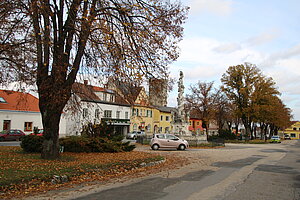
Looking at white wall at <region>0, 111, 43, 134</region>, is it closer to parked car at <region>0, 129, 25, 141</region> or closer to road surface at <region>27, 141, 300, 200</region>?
parked car at <region>0, 129, 25, 141</region>

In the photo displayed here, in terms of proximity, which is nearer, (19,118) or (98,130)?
(98,130)

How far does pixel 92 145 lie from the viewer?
57.8ft

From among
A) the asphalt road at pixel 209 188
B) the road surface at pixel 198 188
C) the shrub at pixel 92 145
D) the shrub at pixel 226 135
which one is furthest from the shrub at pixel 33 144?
the shrub at pixel 226 135

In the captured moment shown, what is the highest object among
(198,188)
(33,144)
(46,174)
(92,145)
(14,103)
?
(14,103)

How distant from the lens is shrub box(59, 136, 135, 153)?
55.7ft

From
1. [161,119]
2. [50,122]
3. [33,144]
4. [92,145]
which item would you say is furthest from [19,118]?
[161,119]

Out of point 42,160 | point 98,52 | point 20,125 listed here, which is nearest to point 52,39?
point 98,52

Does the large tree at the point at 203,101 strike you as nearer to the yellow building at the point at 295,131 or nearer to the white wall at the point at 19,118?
the white wall at the point at 19,118

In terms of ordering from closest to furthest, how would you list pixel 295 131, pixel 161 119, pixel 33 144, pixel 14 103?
pixel 33 144, pixel 14 103, pixel 161 119, pixel 295 131

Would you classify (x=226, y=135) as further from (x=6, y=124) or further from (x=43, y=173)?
(x=43, y=173)

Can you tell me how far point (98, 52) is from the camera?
45.2 ft

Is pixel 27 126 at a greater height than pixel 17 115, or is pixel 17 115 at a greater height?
pixel 17 115

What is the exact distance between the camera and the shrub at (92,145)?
17.0 m

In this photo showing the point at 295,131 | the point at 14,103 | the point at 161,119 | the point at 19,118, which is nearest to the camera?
the point at 19,118
